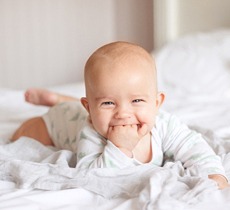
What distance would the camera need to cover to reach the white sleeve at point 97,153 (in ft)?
3.73

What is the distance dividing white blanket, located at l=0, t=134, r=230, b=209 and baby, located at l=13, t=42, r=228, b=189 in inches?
2.0

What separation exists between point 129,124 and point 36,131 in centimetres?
52

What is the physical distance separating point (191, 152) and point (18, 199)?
414mm

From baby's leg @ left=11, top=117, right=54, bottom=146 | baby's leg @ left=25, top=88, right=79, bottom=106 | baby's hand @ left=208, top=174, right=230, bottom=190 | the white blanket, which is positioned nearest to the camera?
the white blanket

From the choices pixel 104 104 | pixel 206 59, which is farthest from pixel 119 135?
pixel 206 59

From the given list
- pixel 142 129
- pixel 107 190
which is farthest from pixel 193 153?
pixel 107 190

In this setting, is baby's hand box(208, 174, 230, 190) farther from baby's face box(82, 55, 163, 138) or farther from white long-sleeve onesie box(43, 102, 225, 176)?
baby's face box(82, 55, 163, 138)

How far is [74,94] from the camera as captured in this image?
7.23 feet

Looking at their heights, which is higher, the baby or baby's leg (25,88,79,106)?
the baby

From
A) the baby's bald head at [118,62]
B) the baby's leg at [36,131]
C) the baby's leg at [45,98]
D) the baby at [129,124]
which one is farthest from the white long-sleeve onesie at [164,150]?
the baby's leg at [45,98]

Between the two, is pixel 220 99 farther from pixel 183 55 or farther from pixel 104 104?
pixel 104 104

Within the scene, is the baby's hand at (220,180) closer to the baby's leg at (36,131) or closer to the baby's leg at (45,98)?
the baby's leg at (36,131)

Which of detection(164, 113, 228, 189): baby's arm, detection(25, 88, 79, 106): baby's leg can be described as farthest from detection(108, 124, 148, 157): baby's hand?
detection(25, 88, 79, 106): baby's leg

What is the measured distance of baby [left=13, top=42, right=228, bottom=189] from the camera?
111 cm
